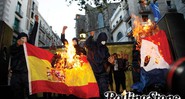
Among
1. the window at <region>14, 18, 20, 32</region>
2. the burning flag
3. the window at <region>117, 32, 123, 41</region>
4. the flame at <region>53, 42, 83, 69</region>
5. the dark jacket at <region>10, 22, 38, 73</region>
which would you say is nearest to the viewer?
the dark jacket at <region>10, 22, 38, 73</region>

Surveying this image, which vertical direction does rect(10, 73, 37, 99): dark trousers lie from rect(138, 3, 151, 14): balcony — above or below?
below

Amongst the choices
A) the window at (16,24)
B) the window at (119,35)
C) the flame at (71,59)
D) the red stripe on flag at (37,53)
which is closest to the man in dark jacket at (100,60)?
the flame at (71,59)

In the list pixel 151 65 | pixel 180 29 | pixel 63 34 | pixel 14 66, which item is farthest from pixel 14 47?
pixel 180 29

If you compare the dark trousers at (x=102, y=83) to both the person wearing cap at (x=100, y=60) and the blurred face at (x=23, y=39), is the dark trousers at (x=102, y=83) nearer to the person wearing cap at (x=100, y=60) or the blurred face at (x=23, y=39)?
the person wearing cap at (x=100, y=60)

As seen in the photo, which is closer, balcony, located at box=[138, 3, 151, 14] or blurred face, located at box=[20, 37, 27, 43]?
blurred face, located at box=[20, 37, 27, 43]

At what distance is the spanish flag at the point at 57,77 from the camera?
16.7ft

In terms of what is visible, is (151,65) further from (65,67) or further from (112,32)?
(112,32)

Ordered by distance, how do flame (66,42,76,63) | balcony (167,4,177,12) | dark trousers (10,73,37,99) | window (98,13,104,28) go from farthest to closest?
window (98,13,104,28), balcony (167,4,177,12), flame (66,42,76,63), dark trousers (10,73,37,99)

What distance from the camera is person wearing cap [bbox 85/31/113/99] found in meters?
5.78

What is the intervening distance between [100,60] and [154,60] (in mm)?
1821

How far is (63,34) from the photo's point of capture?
660 centimetres

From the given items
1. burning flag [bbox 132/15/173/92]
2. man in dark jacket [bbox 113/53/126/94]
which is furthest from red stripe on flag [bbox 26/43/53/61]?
burning flag [bbox 132/15/173/92]

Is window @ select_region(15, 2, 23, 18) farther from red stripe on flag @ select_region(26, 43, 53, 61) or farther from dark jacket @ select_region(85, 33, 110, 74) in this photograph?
dark jacket @ select_region(85, 33, 110, 74)

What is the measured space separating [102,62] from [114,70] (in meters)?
1.02
